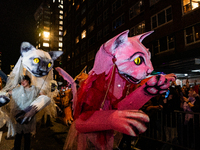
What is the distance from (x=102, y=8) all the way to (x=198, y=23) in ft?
59.5

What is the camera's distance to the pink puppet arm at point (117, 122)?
3.64ft

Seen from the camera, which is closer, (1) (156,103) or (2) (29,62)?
(2) (29,62)

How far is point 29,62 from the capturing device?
102 inches

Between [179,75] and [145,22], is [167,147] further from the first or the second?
[145,22]

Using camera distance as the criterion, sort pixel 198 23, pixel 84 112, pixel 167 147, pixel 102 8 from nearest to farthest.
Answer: pixel 84 112 < pixel 167 147 < pixel 198 23 < pixel 102 8

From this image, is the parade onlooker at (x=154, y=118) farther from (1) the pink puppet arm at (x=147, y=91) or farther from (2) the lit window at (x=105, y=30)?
(2) the lit window at (x=105, y=30)

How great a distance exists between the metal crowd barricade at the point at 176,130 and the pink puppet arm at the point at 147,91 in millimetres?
2685

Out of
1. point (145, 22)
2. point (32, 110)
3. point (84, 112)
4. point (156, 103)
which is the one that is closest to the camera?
point (84, 112)

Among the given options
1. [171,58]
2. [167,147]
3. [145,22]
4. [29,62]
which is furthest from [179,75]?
[29,62]

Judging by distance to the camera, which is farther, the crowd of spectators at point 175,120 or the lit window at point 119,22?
the lit window at point 119,22

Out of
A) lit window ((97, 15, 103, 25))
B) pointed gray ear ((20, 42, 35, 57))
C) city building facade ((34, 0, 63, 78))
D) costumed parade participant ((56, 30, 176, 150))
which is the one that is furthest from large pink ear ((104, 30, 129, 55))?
city building facade ((34, 0, 63, 78))

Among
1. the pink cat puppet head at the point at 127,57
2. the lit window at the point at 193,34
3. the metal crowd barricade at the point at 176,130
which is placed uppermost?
the lit window at the point at 193,34

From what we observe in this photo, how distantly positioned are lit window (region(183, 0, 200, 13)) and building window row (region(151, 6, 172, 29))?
49.6 inches

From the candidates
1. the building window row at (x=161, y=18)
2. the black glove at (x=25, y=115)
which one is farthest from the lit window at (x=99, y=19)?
the black glove at (x=25, y=115)
